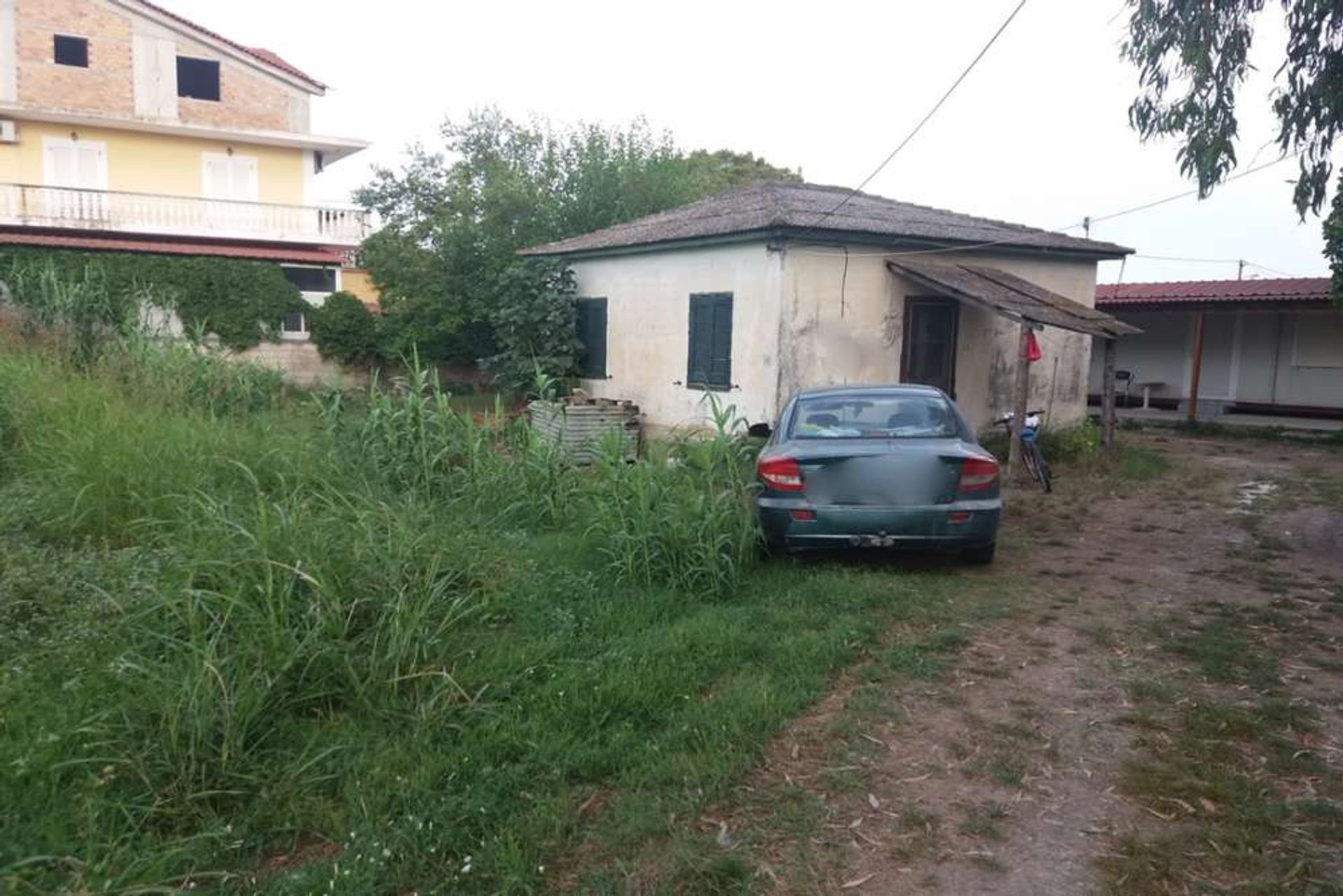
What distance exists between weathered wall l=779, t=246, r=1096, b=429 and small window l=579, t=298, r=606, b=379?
4.72 m

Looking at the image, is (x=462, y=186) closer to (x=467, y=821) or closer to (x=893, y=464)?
(x=893, y=464)

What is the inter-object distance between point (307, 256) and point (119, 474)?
1987cm

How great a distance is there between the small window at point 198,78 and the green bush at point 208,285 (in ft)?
25.8

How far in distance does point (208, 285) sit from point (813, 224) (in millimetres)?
14939

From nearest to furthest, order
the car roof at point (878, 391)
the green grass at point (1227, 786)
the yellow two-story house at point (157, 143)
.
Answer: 1. the green grass at point (1227, 786)
2. the car roof at point (878, 391)
3. the yellow two-story house at point (157, 143)

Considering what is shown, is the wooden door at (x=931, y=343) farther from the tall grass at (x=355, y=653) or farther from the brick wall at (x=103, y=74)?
the brick wall at (x=103, y=74)

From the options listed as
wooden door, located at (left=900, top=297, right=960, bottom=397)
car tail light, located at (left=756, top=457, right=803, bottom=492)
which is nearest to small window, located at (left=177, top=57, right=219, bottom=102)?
wooden door, located at (left=900, top=297, right=960, bottom=397)

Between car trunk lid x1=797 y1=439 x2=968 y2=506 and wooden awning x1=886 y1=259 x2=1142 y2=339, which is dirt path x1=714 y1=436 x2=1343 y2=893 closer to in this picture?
car trunk lid x1=797 y1=439 x2=968 y2=506

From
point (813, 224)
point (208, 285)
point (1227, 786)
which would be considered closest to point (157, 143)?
point (208, 285)

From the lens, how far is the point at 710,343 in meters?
12.9

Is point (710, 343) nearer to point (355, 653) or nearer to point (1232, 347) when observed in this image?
point (355, 653)

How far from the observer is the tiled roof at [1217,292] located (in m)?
17.3

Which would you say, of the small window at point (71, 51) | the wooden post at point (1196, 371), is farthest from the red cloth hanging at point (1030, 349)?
the small window at point (71, 51)

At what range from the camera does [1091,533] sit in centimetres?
884
